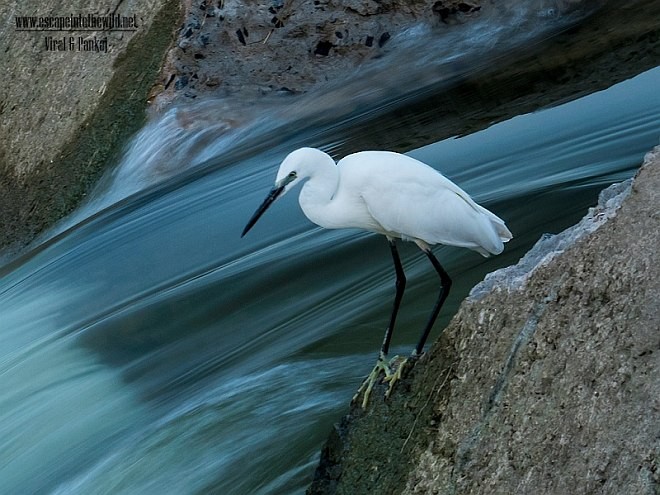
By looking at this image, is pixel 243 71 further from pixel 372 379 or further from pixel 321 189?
pixel 372 379

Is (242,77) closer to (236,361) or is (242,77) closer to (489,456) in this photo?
(236,361)

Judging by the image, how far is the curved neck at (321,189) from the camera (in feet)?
13.0

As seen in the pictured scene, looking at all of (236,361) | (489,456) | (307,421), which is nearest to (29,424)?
(236,361)

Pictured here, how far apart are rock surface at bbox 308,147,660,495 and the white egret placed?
720 millimetres

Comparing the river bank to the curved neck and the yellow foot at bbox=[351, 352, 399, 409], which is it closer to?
the curved neck

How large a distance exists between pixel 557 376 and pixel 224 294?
344cm

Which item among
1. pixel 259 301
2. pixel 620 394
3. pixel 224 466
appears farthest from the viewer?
pixel 259 301

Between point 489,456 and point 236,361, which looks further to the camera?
point 236,361

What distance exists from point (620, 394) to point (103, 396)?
336cm

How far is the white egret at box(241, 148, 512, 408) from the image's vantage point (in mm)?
3951

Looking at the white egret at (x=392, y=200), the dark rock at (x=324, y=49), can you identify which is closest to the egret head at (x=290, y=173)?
the white egret at (x=392, y=200)

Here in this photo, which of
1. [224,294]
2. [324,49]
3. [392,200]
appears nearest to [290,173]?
[392,200]

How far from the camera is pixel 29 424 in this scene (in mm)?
5508

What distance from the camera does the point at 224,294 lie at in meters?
6.12
